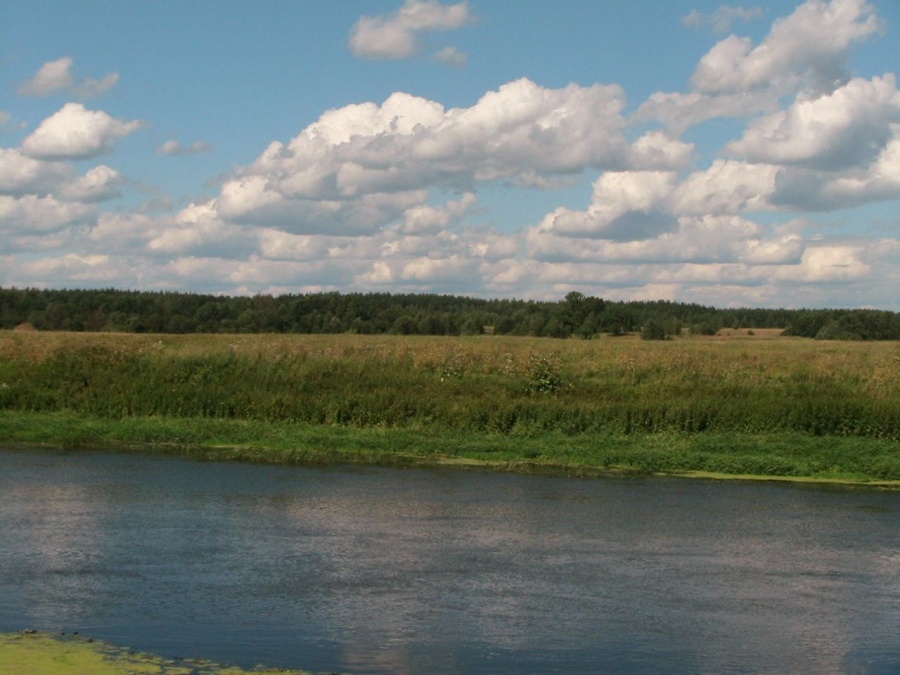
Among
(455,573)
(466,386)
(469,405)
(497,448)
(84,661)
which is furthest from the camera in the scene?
(466,386)

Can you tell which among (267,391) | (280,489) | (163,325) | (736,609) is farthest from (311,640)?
(163,325)

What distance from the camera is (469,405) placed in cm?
2912

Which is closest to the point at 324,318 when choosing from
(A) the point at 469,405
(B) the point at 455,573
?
(A) the point at 469,405

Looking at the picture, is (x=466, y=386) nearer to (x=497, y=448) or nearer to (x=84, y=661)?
(x=497, y=448)

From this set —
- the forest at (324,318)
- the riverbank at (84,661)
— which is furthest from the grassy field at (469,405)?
the forest at (324,318)

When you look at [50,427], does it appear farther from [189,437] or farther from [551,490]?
[551,490]

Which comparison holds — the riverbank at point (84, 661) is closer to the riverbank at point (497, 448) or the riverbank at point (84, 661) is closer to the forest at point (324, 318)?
the riverbank at point (497, 448)

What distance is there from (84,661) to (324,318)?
247 feet

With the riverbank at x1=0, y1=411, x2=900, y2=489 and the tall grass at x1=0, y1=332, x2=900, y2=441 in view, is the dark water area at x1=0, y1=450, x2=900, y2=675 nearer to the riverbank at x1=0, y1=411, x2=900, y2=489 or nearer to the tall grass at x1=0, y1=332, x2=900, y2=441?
the riverbank at x1=0, y1=411, x2=900, y2=489

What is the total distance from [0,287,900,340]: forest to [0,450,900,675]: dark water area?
5670 cm

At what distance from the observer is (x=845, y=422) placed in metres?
27.6

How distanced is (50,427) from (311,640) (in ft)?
65.4

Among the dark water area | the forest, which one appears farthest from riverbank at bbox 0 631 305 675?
the forest

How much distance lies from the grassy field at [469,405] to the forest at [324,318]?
119 ft
